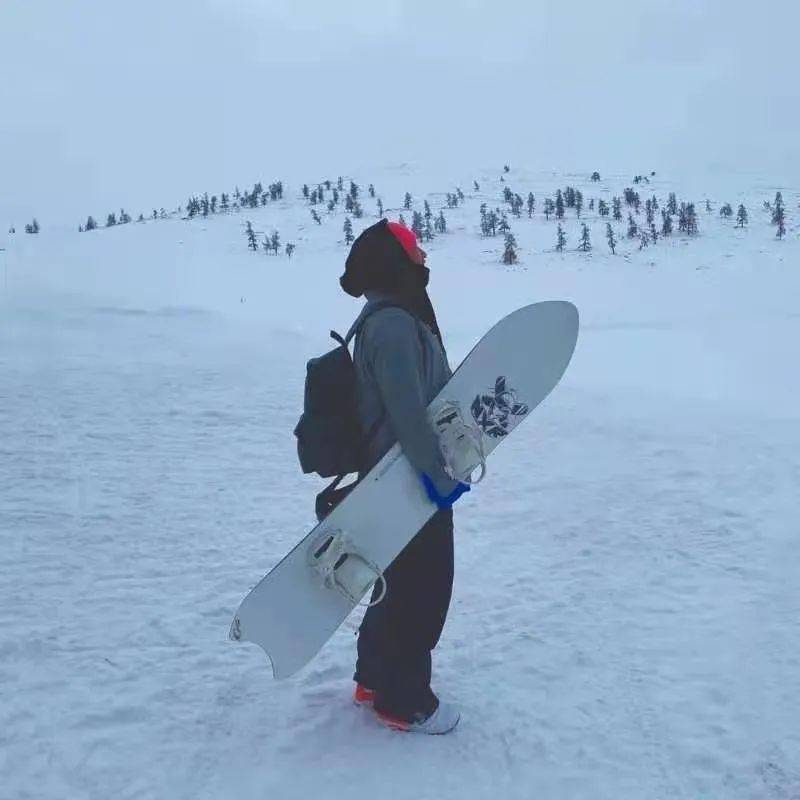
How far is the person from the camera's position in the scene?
2.62 meters

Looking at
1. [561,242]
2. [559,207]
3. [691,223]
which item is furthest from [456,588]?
[559,207]

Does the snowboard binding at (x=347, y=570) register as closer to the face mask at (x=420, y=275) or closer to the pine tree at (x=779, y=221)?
the face mask at (x=420, y=275)

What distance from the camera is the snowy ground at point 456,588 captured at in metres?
2.74

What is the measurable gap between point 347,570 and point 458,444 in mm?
561

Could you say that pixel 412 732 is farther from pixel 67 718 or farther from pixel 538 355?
pixel 538 355

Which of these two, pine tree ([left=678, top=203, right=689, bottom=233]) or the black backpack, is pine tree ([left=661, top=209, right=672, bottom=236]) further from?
the black backpack

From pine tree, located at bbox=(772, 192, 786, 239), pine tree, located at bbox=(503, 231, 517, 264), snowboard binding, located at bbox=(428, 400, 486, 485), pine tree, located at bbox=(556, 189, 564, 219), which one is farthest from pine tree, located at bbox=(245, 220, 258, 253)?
snowboard binding, located at bbox=(428, 400, 486, 485)

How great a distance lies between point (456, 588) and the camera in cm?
419

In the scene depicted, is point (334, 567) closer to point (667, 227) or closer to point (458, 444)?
point (458, 444)

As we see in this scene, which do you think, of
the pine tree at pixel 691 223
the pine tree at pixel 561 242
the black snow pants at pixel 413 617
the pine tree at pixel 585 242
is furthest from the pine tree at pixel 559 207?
the black snow pants at pixel 413 617

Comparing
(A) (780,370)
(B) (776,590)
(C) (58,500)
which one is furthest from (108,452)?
(A) (780,370)

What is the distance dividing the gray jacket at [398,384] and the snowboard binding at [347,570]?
293 millimetres

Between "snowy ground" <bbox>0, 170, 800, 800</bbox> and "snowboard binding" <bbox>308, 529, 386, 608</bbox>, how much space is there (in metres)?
0.54

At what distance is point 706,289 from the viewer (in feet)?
46.4
